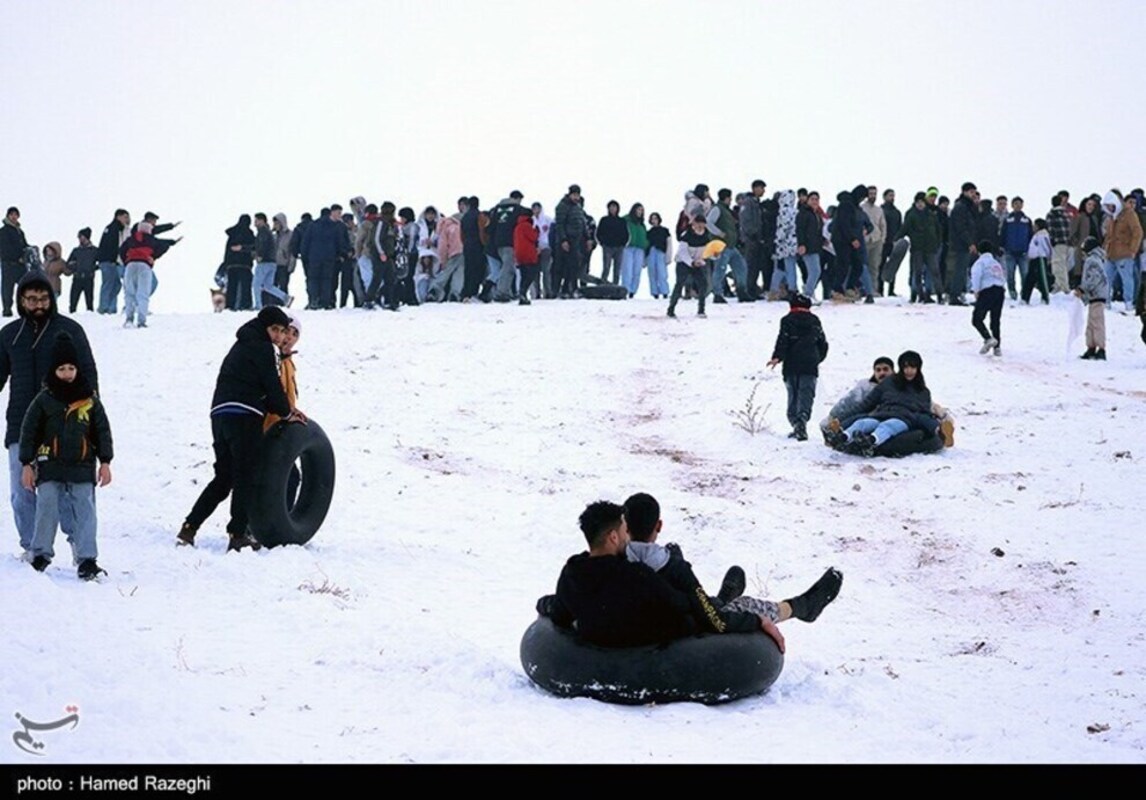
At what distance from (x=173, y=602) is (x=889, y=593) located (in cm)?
529

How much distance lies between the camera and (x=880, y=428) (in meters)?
16.4

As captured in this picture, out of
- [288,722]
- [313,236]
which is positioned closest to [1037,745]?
[288,722]

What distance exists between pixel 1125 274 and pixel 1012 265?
2.90 m

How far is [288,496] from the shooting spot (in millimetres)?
11898

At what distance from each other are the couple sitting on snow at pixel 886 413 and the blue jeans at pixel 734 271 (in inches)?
481

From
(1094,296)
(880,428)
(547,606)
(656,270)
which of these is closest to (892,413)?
(880,428)

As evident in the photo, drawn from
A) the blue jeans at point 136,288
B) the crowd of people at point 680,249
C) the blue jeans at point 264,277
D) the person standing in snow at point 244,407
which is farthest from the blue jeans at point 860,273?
the person standing in snow at point 244,407

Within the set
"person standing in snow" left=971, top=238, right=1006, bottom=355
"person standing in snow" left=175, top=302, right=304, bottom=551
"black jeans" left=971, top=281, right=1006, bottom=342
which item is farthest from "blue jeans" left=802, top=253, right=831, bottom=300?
"person standing in snow" left=175, top=302, right=304, bottom=551

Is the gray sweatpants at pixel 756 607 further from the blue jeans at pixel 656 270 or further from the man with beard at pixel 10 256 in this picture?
the blue jeans at pixel 656 270

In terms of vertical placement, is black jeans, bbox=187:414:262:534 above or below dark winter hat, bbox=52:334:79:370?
below

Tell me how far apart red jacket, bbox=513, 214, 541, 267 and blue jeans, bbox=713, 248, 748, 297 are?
346 centimetres

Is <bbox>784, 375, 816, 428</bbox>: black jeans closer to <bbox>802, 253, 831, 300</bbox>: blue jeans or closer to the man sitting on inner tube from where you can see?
the man sitting on inner tube

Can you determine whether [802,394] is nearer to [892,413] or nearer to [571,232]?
[892,413]

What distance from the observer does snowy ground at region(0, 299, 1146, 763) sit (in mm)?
7441
